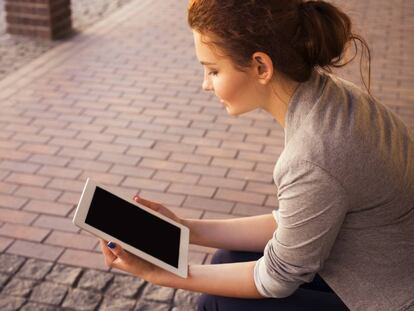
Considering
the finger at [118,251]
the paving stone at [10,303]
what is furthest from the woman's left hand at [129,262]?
the paving stone at [10,303]

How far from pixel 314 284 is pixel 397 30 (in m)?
6.09

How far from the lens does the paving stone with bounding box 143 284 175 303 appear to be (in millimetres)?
2992

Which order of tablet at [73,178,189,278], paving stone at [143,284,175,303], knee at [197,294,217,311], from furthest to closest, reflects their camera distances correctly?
paving stone at [143,284,175,303], knee at [197,294,217,311], tablet at [73,178,189,278]

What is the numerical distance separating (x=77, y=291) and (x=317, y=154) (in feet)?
5.50

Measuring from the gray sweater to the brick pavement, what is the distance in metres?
Result: 0.46

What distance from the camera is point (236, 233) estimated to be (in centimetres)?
232

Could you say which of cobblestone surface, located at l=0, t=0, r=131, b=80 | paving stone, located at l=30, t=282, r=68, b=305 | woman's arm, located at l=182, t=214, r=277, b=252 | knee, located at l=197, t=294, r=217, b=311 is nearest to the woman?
knee, located at l=197, t=294, r=217, b=311

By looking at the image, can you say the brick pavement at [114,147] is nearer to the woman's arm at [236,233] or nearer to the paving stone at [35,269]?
the paving stone at [35,269]

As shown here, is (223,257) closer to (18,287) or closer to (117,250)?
(117,250)

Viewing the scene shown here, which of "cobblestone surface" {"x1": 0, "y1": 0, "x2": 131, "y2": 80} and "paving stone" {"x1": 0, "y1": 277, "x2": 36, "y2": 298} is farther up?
"paving stone" {"x1": 0, "y1": 277, "x2": 36, "y2": 298}

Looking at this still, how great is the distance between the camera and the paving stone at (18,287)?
9.80 feet

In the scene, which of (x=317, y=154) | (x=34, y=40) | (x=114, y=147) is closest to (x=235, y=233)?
(x=317, y=154)

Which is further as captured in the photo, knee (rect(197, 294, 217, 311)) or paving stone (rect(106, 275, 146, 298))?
paving stone (rect(106, 275, 146, 298))

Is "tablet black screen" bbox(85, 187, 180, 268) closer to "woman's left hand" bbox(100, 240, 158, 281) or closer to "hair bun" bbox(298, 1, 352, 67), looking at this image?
"woman's left hand" bbox(100, 240, 158, 281)
